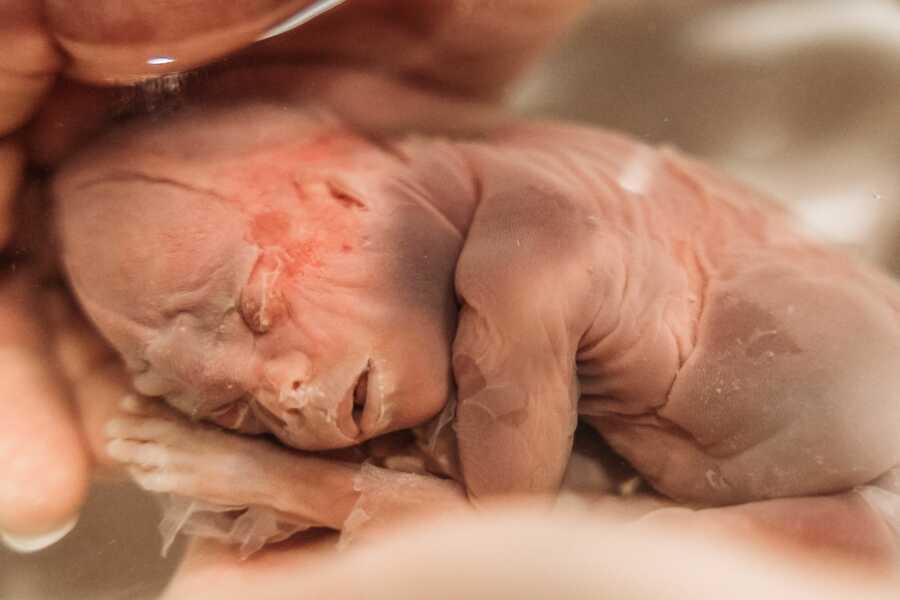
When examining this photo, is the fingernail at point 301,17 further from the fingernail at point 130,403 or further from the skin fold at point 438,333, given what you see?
the fingernail at point 130,403

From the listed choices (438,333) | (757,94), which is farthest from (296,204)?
(757,94)

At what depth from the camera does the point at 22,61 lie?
0.58m

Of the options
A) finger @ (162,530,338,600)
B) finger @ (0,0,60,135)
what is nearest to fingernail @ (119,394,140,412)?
finger @ (162,530,338,600)

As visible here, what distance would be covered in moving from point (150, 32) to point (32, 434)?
0.30m

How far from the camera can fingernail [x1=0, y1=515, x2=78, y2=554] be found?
645 millimetres

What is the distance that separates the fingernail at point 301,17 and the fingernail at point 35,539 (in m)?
0.39

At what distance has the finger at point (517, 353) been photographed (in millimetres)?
596

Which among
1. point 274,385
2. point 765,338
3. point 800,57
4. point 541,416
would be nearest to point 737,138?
point 800,57

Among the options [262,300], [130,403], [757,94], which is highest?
[757,94]

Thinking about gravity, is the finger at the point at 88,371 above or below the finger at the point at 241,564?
above

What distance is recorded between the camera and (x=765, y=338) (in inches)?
24.0

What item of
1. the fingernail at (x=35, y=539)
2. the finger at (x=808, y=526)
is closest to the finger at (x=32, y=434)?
the fingernail at (x=35, y=539)

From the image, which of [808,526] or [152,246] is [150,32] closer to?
[152,246]

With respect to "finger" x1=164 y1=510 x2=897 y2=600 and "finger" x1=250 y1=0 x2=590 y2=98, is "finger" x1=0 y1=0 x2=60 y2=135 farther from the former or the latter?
"finger" x1=164 y1=510 x2=897 y2=600
